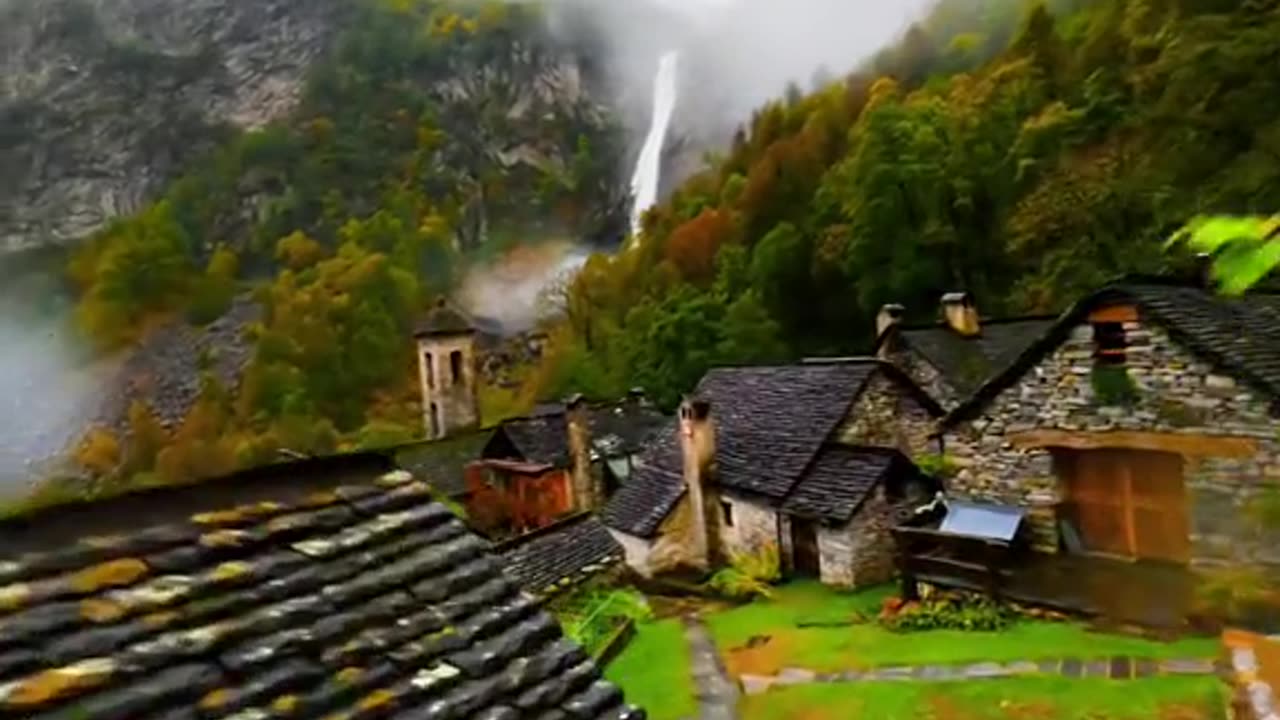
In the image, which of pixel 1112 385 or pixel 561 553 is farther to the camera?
pixel 561 553

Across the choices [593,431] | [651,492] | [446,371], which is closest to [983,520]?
[651,492]

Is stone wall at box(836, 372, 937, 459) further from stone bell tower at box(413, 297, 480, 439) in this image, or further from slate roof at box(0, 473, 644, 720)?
stone bell tower at box(413, 297, 480, 439)

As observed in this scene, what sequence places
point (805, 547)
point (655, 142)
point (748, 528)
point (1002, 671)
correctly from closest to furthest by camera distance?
point (1002, 671) → point (805, 547) → point (748, 528) → point (655, 142)

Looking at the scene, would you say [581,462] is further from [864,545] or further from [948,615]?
[948,615]

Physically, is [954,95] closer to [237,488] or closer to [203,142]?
[237,488]

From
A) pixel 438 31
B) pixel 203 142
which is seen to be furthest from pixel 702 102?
pixel 203 142
